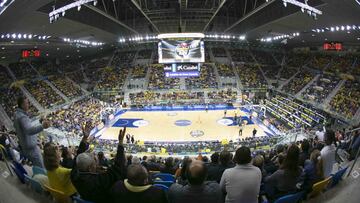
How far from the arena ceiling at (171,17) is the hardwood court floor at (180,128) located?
423 inches

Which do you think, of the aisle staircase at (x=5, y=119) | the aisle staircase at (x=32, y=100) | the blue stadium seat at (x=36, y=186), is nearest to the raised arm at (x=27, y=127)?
the blue stadium seat at (x=36, y=186)

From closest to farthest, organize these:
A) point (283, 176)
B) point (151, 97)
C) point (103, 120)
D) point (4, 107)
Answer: point (283, 176), point (4, 107), point (103, 120), point (151, 97)

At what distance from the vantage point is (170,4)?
35219mm

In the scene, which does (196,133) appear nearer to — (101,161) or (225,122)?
(225,122)

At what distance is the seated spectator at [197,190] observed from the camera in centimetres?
321

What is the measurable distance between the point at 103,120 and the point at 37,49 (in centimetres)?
1459

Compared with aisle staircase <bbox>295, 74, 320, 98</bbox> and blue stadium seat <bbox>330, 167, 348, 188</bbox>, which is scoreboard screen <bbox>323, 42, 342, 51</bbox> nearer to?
aisle staircase <bbox>295, 74, 320, 98</bbox>

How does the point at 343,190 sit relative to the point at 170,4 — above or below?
below

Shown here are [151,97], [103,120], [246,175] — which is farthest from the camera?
[151,97]

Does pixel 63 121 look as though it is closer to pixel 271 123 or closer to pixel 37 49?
pixel 37 49

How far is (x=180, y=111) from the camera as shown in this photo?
35.9 m

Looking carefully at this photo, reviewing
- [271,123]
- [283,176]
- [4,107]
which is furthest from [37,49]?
[283,176]

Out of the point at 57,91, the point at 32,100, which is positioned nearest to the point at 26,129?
the point at 32,100

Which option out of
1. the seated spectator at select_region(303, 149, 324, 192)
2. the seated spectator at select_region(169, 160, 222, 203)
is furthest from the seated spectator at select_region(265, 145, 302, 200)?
the seated spectator at select_region(169, 160, 222, 203)
